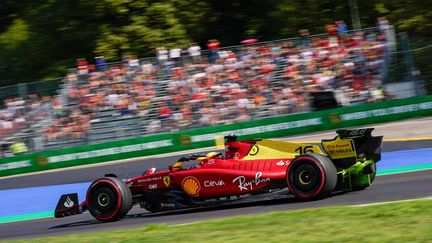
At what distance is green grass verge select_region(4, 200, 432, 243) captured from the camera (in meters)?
6.30

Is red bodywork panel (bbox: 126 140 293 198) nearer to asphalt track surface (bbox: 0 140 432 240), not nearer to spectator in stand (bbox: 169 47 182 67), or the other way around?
asphalt track surface (bbox: 0 140 432 240)

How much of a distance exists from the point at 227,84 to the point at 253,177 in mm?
9919

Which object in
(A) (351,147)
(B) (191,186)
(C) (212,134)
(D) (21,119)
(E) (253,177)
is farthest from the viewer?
(D) (21,119)

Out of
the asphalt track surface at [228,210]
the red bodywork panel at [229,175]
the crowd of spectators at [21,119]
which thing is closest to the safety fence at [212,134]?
the crowd of spectators at [21,119]

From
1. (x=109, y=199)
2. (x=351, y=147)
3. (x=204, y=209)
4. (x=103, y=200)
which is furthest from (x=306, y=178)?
(x=103, y=200)

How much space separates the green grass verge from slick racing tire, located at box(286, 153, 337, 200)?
3.30 ft

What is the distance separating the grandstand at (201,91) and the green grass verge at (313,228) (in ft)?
36.6

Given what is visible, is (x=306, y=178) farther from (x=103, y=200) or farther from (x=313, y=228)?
(x=103, y=200)

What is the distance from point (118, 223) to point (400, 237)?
5174 millimetres

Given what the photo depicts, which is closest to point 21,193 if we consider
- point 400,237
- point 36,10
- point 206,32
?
point 400,237

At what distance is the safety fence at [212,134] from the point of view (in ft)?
62.8

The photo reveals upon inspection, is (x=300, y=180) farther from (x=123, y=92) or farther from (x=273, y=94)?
(x=123, y=92)

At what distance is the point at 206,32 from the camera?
3077cm

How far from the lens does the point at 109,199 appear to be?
417 inches
